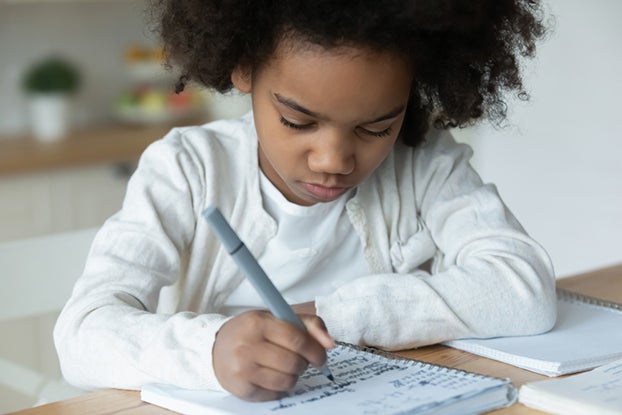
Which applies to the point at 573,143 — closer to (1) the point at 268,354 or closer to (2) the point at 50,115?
(2) the point at 50,115

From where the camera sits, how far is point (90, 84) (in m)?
3.71

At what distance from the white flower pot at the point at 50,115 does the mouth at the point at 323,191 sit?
2293 mm

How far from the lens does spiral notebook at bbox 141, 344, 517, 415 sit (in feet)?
A: 3.01

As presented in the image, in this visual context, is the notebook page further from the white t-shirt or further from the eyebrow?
the white t-shirt

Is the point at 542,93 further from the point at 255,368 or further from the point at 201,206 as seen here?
the point at 255,368

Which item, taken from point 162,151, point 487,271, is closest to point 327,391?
point 487,271

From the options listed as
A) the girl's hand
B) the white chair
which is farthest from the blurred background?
the girl's hand

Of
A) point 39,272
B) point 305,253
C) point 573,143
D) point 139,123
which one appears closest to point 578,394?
point 305,253

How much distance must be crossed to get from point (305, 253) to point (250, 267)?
45 centimetres

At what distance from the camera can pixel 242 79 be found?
49.7 inches

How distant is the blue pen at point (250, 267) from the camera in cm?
86

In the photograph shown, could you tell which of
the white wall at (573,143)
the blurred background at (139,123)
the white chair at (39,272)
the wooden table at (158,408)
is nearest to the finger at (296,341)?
the wooden table at (158,408)

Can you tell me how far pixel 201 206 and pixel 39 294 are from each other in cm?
38

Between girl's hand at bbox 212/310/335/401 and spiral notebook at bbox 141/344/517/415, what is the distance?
1 centimetres
